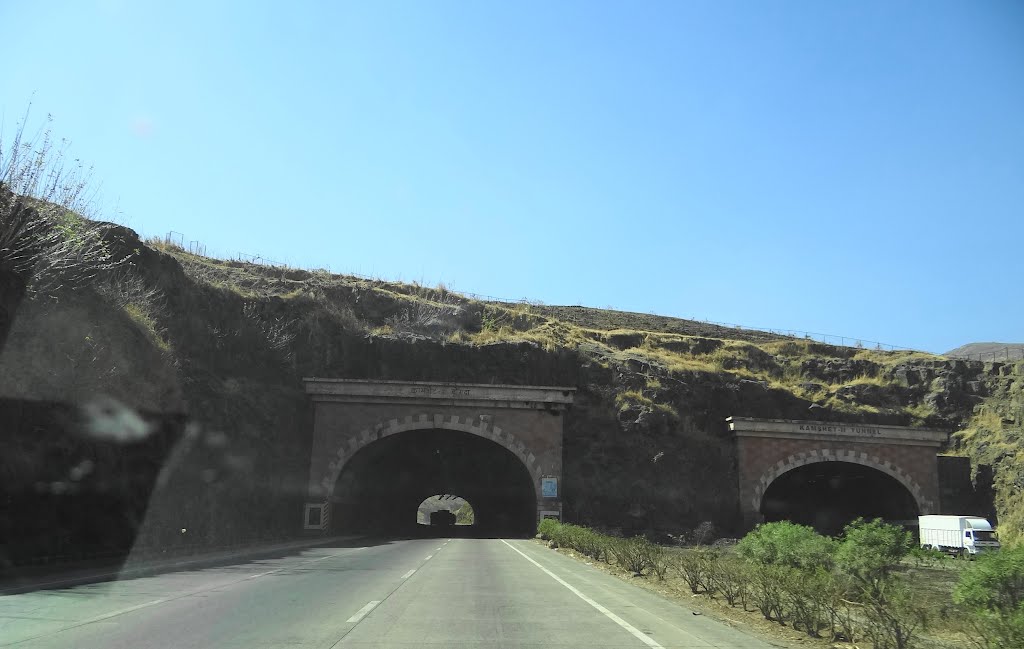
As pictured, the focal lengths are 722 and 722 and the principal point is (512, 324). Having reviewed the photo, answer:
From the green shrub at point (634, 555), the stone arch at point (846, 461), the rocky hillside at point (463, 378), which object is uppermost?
the rocky hillside at point (463, 378)

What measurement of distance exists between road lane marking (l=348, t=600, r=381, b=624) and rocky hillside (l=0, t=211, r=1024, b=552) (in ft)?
45.7

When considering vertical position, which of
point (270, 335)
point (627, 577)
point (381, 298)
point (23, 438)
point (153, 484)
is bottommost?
point (627, 577)

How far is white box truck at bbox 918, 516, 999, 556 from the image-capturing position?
106 ft

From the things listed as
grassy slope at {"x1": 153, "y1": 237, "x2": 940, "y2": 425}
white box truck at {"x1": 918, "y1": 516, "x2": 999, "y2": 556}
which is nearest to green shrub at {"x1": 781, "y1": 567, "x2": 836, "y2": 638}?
white box truck at {"x1": 918, "y1": 516, "x2": 999, "y2": 556}

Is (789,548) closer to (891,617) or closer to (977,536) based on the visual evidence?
(891,617)

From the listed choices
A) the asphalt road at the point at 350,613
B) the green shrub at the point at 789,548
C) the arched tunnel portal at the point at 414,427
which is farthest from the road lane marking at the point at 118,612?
the arched tunnel portal at the point at 414,427

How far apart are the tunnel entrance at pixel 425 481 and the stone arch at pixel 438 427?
0.86 m

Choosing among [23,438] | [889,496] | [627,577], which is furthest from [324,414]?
[889,496]

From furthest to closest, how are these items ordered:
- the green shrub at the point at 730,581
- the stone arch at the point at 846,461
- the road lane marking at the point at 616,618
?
the stone arch at the point at 846,461, the green shrub at the point at 730,581, the road lane marking at the point at 616,618

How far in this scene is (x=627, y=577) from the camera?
18125mm

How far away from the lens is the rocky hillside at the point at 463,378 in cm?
2776

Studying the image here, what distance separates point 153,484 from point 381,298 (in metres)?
26.0

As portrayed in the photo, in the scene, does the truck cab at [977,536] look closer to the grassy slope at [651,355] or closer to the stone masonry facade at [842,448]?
the grassy slope at [651,355]

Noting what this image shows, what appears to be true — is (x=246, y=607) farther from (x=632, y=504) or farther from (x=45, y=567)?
(x=632, y=504)
